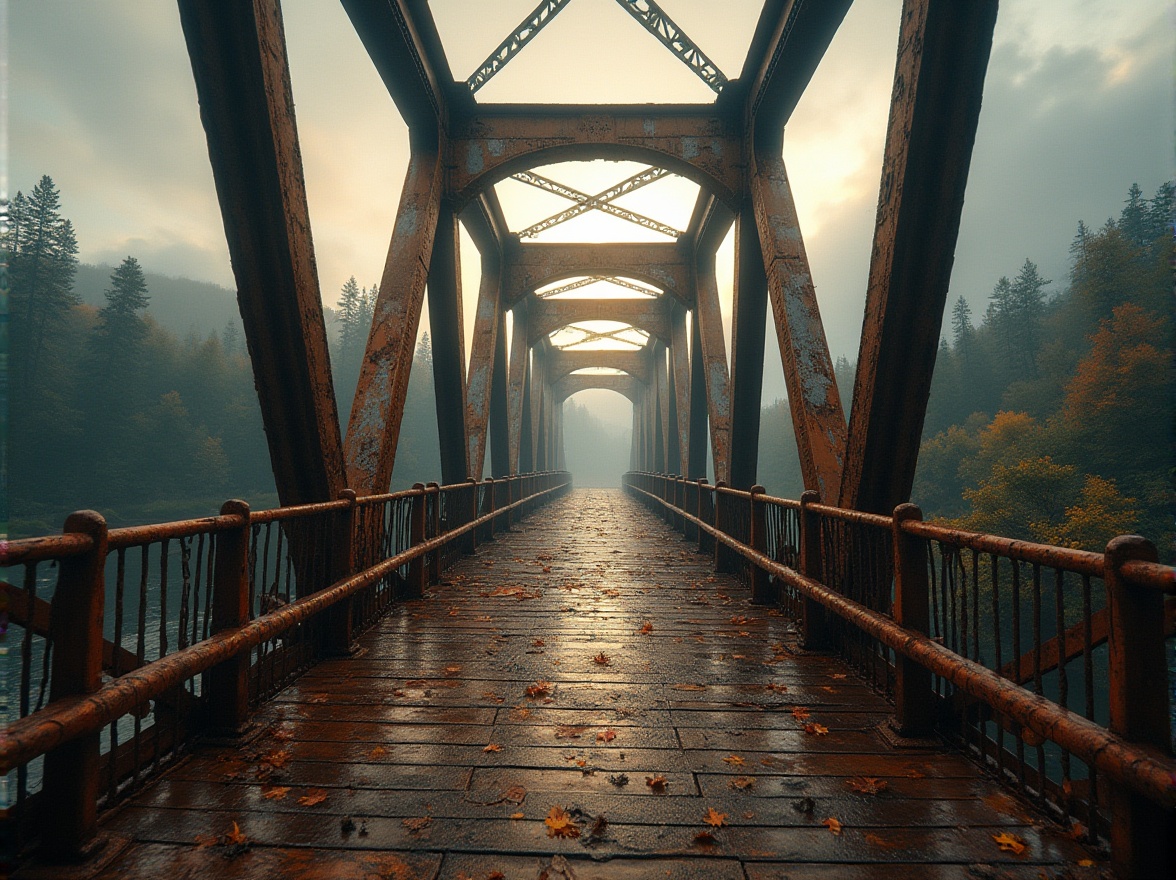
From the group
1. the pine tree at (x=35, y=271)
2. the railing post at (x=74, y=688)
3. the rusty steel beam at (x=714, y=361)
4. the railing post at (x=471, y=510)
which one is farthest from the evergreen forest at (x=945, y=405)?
the railing post at (x=74, y=688)

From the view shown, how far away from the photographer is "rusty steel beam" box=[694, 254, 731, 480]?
12.2m

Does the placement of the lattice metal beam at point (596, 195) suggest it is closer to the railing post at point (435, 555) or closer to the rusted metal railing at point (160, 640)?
the railing post at point (435, 555)

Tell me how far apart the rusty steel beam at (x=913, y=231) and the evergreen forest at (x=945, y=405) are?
3924 centimetres

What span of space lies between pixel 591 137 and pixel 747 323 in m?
3.84

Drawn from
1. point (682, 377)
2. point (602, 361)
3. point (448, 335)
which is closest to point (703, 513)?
point (448, 335)

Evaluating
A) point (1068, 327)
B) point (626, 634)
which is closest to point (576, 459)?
point (1068, 327)

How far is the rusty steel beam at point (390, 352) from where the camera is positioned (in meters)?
6.23

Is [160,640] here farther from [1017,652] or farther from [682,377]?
[682,377]

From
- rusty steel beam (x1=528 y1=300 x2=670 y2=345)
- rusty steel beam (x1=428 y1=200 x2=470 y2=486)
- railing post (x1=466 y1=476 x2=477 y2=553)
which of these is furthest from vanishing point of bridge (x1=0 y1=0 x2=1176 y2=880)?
rusty steel beam (x1=528 y1=300 x2=670 y2=345)

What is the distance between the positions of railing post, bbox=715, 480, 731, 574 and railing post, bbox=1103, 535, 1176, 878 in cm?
661

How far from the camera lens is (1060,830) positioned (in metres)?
2.41

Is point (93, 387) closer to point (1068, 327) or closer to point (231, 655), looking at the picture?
point (231, 655)

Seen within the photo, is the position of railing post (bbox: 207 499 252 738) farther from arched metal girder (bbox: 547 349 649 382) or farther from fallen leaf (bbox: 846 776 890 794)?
arched metal girder (bbox: 547 349 649 382)

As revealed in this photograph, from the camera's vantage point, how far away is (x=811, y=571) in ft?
16.8
